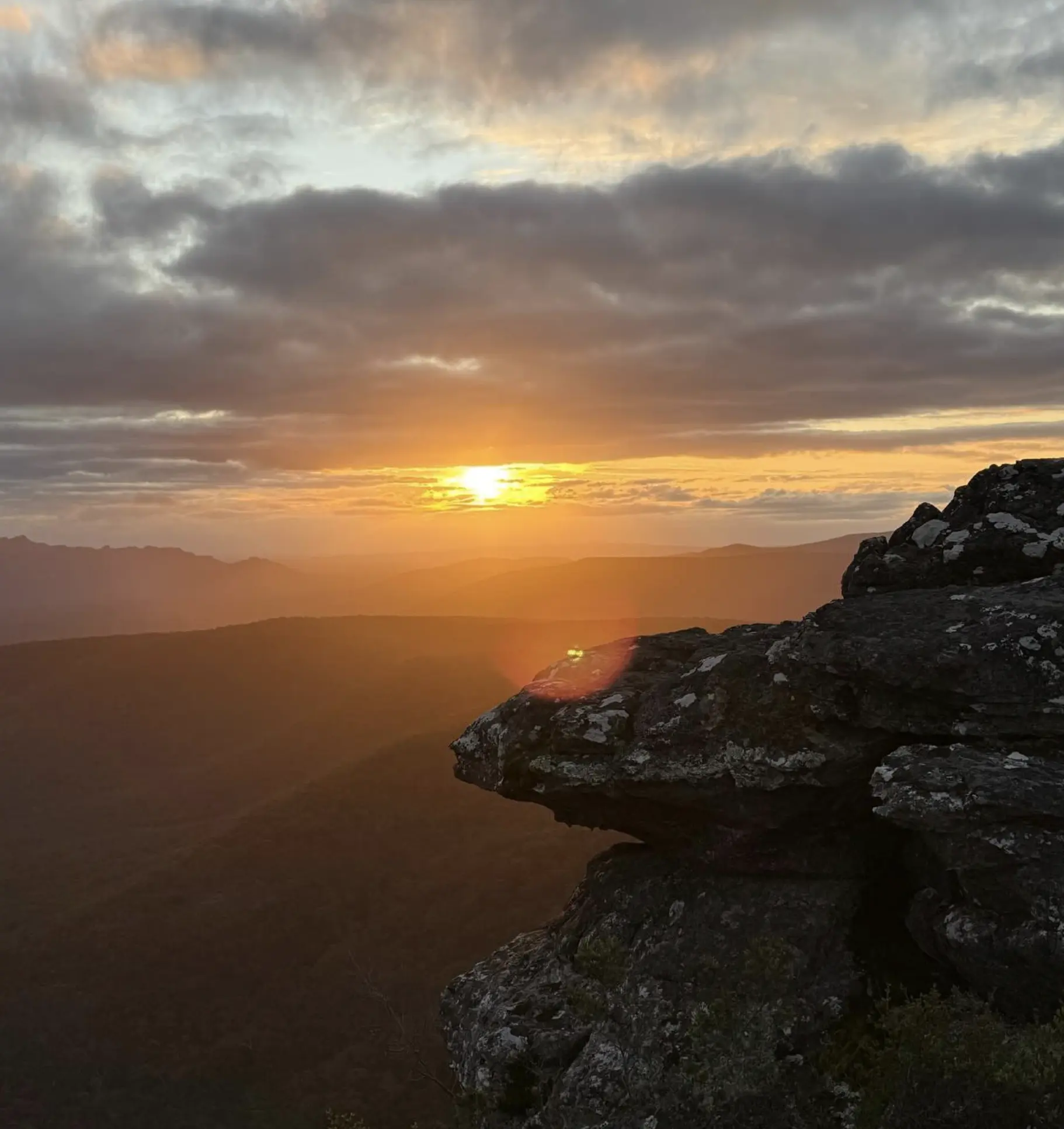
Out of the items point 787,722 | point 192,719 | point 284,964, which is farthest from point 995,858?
point 192,719

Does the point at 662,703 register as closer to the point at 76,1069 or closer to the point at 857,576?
the point at 857,576

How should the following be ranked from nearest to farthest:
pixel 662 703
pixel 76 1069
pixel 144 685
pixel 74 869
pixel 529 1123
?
1. pixel 529 1123
2. pixel 662 703
3. pixel 76 1069
4. pixel 74 869
5. pixel 144 685

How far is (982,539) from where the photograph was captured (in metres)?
19.1

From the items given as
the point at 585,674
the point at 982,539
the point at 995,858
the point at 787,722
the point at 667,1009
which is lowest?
the point at 667,1009

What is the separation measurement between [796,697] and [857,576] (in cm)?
506

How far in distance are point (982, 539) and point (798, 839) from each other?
294 inches

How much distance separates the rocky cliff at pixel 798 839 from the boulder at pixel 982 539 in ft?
0.19

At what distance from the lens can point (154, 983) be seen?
46719mm

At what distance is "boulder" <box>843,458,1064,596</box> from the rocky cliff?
0.06 meters

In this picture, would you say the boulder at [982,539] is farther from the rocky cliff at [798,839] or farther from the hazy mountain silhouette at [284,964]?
the hazy mountain silhouette at [284,964]

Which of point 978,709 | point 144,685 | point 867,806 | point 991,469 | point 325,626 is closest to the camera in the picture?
point 978,709

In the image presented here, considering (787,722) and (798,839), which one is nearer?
(787,722)

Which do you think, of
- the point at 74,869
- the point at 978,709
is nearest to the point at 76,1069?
the point at 74,869

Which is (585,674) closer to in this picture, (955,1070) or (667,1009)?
(667,1009)
